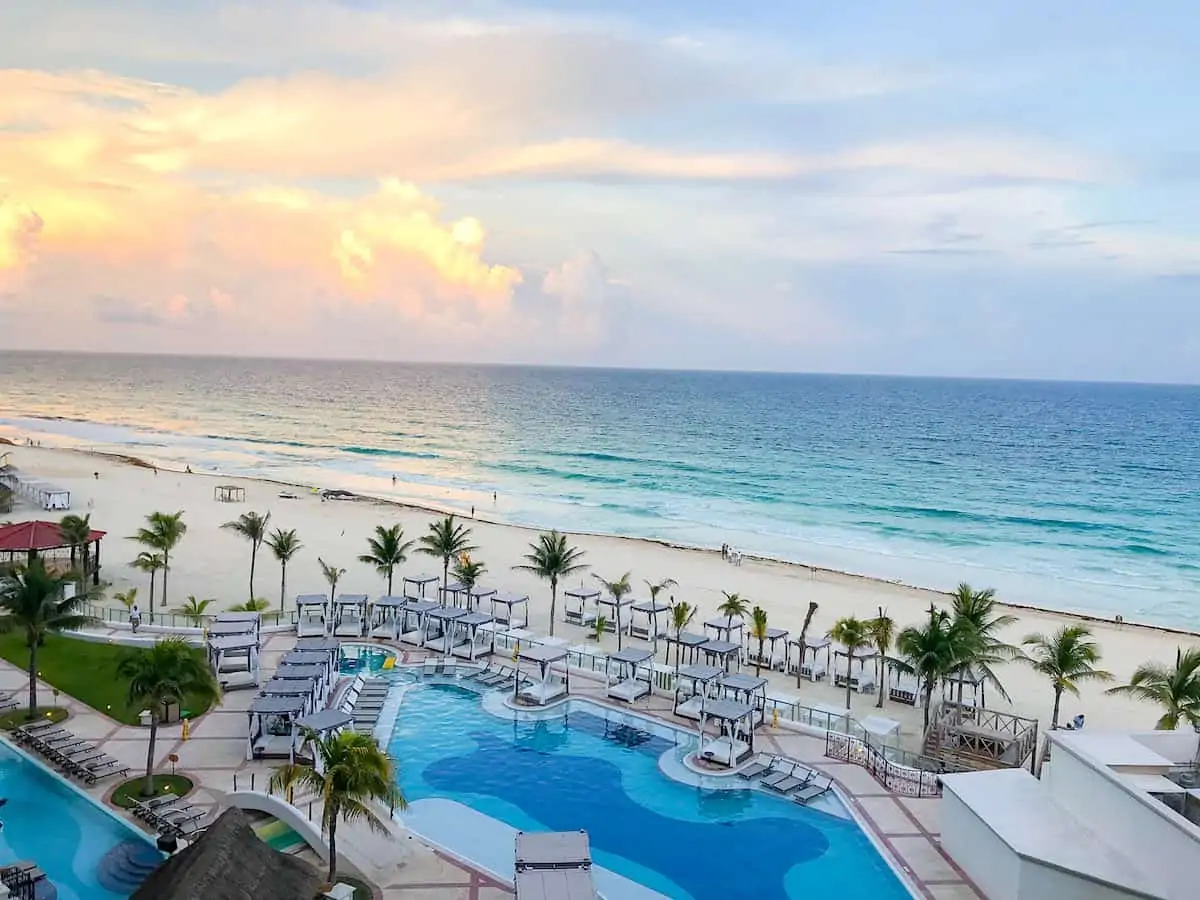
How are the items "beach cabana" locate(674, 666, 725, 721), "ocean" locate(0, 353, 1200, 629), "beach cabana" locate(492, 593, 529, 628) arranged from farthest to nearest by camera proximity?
"ocean" locate(0, 353, 1200, 629) → "beach cabana" locate(492, 593, 529, 628) → "beach cabana" locate(674, 666, 725, 721)

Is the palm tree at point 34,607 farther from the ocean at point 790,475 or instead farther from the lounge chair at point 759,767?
the ocean at point 790,475

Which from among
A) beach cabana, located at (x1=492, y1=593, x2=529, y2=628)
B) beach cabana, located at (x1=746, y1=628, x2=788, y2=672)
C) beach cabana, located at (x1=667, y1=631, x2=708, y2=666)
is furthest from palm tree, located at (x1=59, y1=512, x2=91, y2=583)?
beach cabana, located at (x1=746, y1=628, x2=788, y2=672)

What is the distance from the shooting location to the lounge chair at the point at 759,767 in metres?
23.2

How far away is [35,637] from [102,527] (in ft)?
102

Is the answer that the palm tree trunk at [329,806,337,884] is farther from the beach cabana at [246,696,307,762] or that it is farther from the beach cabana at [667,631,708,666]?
the beach cabana at [667,631,708,666]

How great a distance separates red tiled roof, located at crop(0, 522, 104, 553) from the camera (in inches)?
1357

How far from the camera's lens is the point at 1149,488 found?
86312mm

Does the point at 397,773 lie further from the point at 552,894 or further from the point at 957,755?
the point at 957,755

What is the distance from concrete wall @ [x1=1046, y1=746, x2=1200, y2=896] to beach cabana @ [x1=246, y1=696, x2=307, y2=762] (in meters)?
17.9

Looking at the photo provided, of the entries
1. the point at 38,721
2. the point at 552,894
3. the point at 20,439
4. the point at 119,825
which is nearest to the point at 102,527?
the point at 38,721

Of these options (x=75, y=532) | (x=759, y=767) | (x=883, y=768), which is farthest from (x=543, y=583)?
(x=883, y=768)

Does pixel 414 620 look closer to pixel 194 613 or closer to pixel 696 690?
pixel 194 613

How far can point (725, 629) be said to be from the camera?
33.2 m

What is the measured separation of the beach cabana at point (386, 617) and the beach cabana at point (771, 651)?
44.6 feet
